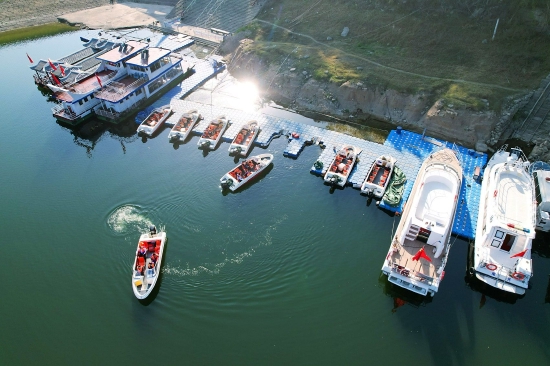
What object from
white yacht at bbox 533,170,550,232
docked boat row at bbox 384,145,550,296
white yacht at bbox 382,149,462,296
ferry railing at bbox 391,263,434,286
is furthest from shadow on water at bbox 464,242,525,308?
white yacht at bbox 533,170,550,232

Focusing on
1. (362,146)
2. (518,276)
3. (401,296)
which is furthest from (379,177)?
(518,276)

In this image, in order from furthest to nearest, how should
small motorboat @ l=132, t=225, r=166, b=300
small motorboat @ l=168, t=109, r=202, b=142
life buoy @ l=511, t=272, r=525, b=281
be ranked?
small motorboat @ l=168, t=109, r=202, b=142 → small motorboat @ l=132, t=225, r=166, b=300 → life buoy @ l=511, t=272, r=525, b=281

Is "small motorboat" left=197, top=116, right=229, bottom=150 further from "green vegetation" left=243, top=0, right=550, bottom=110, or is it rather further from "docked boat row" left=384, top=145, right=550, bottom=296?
"docked boat row" left=384, top=145, right=550, bottom=296

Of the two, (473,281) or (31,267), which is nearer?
(473,281)

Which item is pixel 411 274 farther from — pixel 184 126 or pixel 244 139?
pixel 184 126

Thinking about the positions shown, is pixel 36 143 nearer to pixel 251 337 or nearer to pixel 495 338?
pixel 251 337

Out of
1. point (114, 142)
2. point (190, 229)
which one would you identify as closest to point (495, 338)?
point (190, 229)
